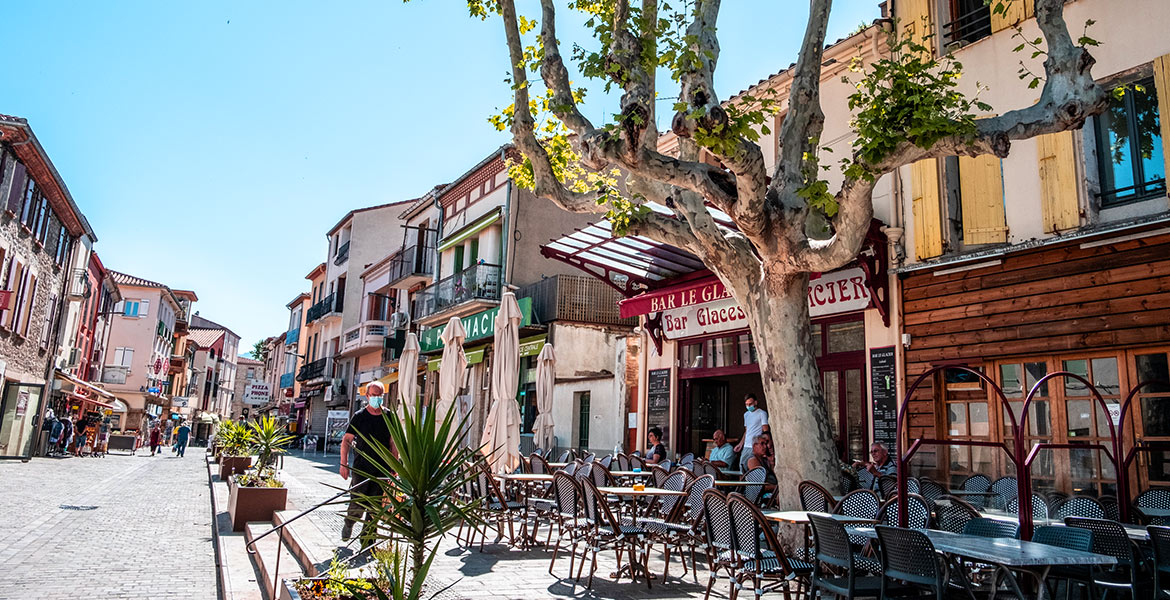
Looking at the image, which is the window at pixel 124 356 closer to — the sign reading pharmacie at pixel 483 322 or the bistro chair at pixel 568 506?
the sign reading pharmacie at pixel 483 322

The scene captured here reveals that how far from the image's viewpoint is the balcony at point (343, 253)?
1652 inches

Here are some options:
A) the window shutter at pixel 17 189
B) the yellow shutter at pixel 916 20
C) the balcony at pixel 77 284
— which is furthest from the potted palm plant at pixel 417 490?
the balcony at pixel 77 284

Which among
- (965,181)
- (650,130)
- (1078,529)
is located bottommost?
(1078,529)

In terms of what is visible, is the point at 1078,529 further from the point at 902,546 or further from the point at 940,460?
the point at 940,460

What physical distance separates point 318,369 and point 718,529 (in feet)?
137

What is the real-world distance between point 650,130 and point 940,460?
242 inches

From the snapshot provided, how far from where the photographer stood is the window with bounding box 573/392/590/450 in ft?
60.4

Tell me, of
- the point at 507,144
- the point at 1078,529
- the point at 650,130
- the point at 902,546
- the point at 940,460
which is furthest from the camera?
the point at 507,144

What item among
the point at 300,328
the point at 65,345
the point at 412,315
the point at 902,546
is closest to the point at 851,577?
the point at 902,546

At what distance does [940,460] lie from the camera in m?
9.99

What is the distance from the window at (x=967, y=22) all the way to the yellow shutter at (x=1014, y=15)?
0.21 m

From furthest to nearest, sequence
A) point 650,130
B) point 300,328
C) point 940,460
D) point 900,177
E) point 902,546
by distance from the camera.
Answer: point 300,328 < point 900,177 < point 940,460 < point 650,130 < point 902,546

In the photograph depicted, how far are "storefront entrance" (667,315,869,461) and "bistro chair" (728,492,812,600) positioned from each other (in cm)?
423

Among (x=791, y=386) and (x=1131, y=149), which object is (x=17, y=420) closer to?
(x=791, y=386)
